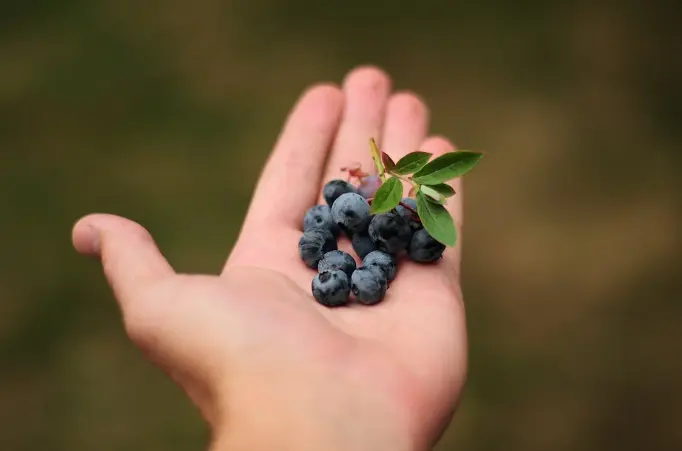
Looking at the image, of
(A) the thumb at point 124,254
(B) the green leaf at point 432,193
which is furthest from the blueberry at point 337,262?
(A) the thumb at point 124,254

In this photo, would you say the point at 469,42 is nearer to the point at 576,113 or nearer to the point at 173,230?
the point at 576,113

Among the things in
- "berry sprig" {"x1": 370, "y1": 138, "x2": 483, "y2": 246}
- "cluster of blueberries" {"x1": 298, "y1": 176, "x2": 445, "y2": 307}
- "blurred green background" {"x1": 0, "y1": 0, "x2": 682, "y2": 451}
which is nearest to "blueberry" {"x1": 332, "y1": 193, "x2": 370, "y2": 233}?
"cluster of blueberries" {"x1": 298, "y1": 176, "x2": 445, "y2": 307}

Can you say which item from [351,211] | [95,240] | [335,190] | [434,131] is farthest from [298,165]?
[434,131]

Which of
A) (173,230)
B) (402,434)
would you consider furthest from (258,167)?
(402,434)

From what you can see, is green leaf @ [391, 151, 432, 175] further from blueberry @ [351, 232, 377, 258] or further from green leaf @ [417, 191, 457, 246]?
blueberry @ [351, 232, 377, 258]

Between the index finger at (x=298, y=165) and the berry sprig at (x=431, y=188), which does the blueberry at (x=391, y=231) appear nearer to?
the berry sprig at (x=431, y=188)

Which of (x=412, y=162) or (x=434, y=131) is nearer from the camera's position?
(x=412, y=162)

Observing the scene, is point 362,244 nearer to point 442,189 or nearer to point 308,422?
point 442,189
